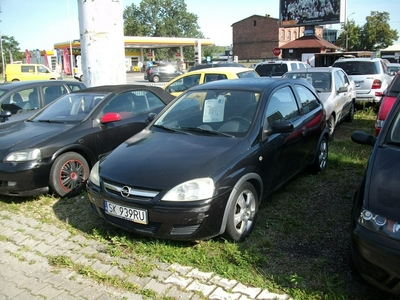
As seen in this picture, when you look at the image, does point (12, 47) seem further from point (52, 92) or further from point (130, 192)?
point (130, 192)

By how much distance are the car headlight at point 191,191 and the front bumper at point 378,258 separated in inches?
49.7

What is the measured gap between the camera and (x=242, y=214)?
381 cm

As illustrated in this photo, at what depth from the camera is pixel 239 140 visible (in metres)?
4.00

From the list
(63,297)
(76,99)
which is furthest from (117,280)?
(76,99)

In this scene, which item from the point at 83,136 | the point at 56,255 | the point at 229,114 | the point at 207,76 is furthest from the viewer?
the point at 207,76

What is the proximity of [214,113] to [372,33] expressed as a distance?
67783 millimetres

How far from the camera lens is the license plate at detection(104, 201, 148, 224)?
136 inches

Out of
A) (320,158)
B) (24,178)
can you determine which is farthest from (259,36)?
(24,178)

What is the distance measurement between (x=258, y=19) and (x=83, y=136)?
6813 cm

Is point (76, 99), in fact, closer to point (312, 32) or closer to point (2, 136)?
point (2, 136)

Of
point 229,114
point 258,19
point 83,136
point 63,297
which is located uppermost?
point 258,19

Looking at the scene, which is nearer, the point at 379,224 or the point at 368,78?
the point at 379,224

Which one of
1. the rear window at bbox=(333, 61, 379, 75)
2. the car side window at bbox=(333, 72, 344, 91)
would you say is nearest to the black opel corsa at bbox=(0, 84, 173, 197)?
the car side window at bbox=(333, 72, 344, 91)

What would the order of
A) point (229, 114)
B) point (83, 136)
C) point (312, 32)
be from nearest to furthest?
point (229, 114), point (83, 136), point (312, 32)
